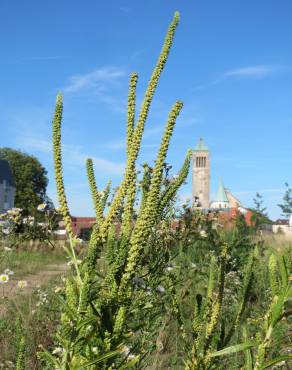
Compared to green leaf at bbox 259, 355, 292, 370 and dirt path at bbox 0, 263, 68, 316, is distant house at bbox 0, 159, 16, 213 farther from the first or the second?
green leaf at bbox 259, 355, 292, 370

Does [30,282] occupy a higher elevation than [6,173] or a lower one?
lower

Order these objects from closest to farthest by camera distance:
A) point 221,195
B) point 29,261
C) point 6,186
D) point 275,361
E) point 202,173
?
point 275,361
point 29,261
point 6,186
point 221,195
point 202,173

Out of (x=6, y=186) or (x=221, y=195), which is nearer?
(x=6, y=186)

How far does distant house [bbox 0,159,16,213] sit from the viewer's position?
6625 centimetres

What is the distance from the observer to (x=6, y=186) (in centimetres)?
6725

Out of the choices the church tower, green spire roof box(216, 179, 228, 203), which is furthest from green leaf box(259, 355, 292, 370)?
the church tower

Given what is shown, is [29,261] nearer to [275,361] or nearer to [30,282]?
[30,282]

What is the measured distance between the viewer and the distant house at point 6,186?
66.2m

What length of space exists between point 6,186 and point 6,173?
79.9 inches

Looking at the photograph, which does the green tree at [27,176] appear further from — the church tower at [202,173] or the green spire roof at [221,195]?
the church tower at [202,173]

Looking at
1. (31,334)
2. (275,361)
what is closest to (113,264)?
(275,361)

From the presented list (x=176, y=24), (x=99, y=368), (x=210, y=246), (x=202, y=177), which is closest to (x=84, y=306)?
(x=99, y=368)

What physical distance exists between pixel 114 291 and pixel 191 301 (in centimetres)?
662

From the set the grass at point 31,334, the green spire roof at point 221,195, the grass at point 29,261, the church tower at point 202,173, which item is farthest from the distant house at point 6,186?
the church tower at point 202,173
